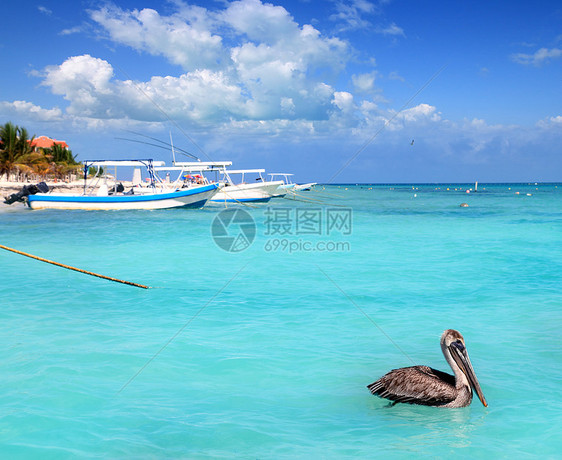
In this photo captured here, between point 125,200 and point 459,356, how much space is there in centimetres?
2835

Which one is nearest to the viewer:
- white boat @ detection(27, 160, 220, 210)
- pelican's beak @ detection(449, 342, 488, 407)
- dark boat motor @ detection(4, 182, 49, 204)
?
pelican's beak @ detection(449, 342, 488, 407)

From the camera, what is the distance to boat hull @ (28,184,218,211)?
3072 cm

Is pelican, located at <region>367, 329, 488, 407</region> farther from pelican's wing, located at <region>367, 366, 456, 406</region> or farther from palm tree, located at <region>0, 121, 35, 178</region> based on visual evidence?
palm tree, located at <region>0, 121, 35, 178</region>

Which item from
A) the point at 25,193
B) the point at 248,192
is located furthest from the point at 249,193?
the point at 25,193

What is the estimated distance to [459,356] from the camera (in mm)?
4543

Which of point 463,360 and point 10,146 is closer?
point 463,360

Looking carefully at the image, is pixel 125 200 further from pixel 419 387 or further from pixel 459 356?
pixel 459 356

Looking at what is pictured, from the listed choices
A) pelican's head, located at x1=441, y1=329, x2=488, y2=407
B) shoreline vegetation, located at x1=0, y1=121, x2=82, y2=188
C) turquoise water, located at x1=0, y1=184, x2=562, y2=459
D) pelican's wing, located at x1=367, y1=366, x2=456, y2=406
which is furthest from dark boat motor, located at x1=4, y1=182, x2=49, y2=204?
pelican's head, located at x1=441, y1=329, x2=488, y2=407

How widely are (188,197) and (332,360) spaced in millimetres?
26541

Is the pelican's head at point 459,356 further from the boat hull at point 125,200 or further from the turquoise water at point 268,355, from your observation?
the boat hull at point 125,200

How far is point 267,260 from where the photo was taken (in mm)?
14586

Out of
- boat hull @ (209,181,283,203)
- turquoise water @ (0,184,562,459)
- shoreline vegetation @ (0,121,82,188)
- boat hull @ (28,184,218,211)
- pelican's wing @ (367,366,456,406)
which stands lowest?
turquoise water @ (0,184,562,459)

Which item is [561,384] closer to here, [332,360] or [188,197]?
[332,360]

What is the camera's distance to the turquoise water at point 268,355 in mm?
4359
